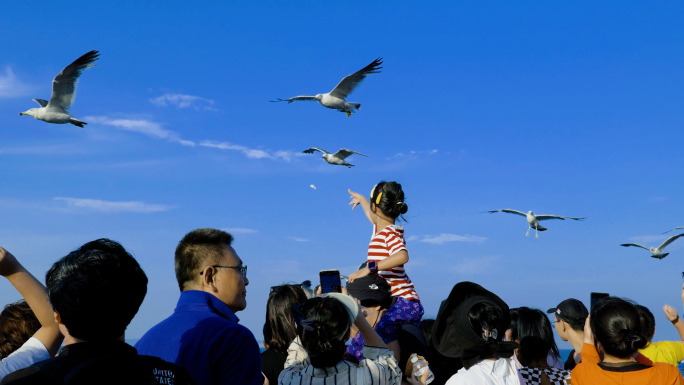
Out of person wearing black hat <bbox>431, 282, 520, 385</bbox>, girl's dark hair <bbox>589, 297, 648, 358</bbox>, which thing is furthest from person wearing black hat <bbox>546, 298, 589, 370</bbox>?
person wearing black hat <bbox>431, 282, 520, 385</bbox>

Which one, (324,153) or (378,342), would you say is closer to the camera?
(378,342)

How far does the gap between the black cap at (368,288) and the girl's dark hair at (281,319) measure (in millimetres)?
412

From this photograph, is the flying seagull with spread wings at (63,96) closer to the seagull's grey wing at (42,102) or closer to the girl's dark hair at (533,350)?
the seagull's grey wing at (42,102)

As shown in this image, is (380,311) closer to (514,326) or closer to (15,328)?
(514,326)

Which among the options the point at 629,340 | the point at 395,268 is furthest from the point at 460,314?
the point at 395,268

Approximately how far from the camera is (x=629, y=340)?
3.78 meters

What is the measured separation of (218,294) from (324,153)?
53.1 feet

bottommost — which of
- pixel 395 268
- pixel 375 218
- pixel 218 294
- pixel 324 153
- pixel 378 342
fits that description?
pixel 378 342

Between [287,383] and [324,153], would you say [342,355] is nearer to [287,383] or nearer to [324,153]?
[287,383]

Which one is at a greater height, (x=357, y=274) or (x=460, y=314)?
(x=357, y=274)

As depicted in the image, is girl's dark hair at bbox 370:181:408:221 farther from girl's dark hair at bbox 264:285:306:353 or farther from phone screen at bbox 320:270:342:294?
phone screen at bbox 320:270:342:294

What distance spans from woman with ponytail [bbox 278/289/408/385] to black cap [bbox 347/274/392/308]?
1222 mm

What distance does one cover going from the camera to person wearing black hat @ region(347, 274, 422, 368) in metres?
4.92

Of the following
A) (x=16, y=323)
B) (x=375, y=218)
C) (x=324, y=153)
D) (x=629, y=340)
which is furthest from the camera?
(x=324, y=153)
